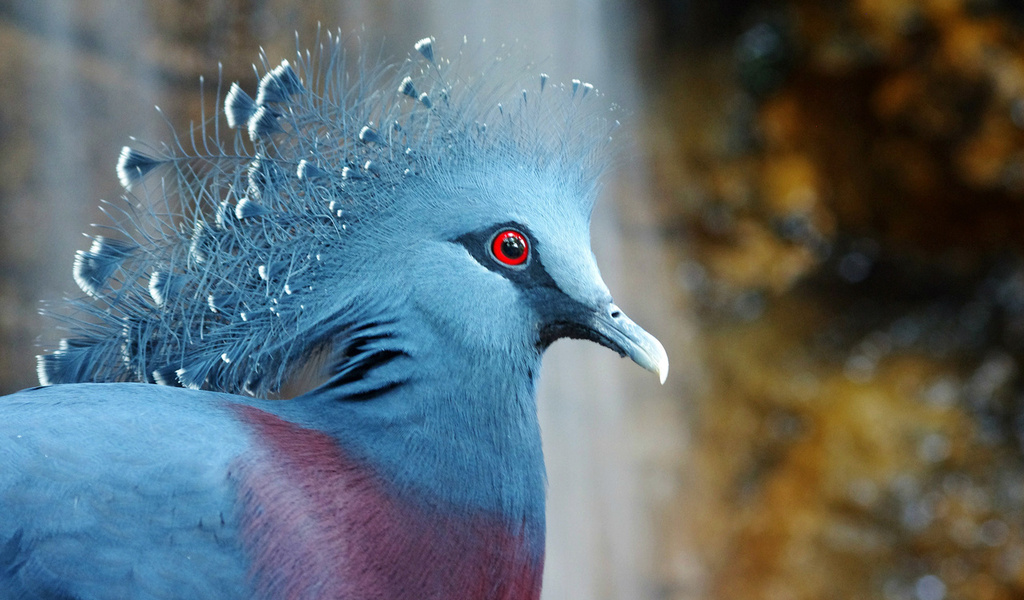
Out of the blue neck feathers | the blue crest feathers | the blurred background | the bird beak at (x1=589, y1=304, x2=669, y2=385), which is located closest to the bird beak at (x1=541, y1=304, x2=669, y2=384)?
the bird beak at (x1=589, y1=304, x2=669, y2=385)

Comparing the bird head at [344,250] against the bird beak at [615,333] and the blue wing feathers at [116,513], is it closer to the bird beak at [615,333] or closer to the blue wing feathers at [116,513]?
the bird beak at [615,333]

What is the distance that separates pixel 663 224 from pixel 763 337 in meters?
0.82

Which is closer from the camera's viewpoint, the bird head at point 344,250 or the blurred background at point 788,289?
the bird head at point 344,250

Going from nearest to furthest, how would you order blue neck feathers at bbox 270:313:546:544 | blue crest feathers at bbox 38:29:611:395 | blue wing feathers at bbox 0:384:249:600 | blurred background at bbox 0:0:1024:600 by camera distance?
blue wing feathers at bbox 0:384:249:600, blue neck feathers at bbox 270:313:546:544, blue crest feathers at bbox 38:29:611:395, blurred background at bbox 0:0:1024:600

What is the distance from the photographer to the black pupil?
1390 mm

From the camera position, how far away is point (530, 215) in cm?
141

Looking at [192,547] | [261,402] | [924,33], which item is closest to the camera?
[192,547]

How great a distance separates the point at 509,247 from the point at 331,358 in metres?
0.32

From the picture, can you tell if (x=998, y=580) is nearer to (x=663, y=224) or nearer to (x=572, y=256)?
(x=663, y=224)

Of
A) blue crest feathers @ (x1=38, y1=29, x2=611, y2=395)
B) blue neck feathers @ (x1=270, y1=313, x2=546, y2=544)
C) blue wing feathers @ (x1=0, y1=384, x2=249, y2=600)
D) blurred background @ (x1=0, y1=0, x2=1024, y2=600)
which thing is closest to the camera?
blue wing feathers @ (x1=0, y1=384, x2=249, y2=600)

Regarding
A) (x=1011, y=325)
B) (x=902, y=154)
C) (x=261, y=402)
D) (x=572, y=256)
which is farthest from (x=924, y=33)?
(x=261, y=402)

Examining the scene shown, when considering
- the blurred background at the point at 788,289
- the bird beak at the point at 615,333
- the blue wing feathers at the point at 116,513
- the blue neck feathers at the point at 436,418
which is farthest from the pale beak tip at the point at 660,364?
A: the blurred background at the point at 788,289

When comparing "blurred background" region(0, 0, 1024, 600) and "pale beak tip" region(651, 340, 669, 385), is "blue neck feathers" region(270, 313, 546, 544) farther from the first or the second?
"blurred background" region(0, 0, 1024, 600)

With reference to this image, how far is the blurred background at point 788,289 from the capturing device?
433 cm
